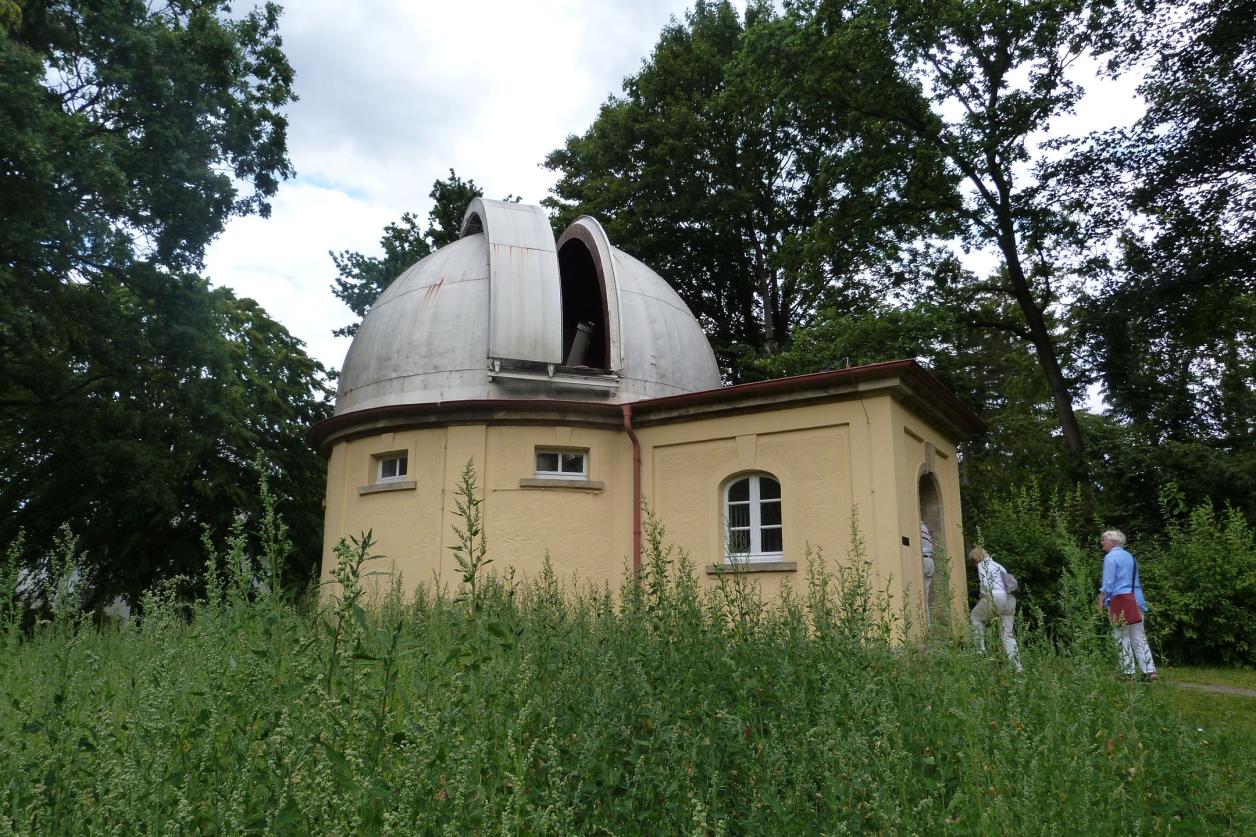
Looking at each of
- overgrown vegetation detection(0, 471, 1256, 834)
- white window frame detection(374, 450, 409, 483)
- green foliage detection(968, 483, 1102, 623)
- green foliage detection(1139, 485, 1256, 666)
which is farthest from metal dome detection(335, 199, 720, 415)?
overgrown vegetation detection(0, 471, 1256, 834)

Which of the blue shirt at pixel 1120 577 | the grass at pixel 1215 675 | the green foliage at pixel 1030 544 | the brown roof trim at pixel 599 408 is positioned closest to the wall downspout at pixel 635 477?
the brown roof trim at pixel 599 408

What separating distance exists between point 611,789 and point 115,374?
1559cm

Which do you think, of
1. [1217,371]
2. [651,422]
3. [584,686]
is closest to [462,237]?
[651,422]

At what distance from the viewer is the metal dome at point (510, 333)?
44.3ft

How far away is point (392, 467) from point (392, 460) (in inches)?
4.4

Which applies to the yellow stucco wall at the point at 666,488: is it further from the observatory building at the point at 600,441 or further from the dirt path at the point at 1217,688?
the dirt path at the point at 1217,688

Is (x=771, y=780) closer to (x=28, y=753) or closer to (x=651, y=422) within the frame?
(x=28, y=753)

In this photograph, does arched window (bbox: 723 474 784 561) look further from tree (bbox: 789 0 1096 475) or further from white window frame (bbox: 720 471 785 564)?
tree (bbox: 789 0 1096 475)

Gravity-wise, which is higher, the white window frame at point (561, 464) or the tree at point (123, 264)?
the tree at point (123, 264)

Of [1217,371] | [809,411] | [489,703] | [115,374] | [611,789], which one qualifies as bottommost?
[611,789]

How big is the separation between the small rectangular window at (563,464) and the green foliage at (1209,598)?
817 centimetres

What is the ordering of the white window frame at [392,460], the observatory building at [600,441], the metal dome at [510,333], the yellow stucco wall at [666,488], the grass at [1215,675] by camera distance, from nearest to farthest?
the grass at [1215,675] → the yellow stucco wall at [666,488] → the observatory building at [600,441] → the white window frame at [392,460] → the metal dome at [510,333]

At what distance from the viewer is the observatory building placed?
11.3 meters

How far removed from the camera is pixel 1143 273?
1791 cm
